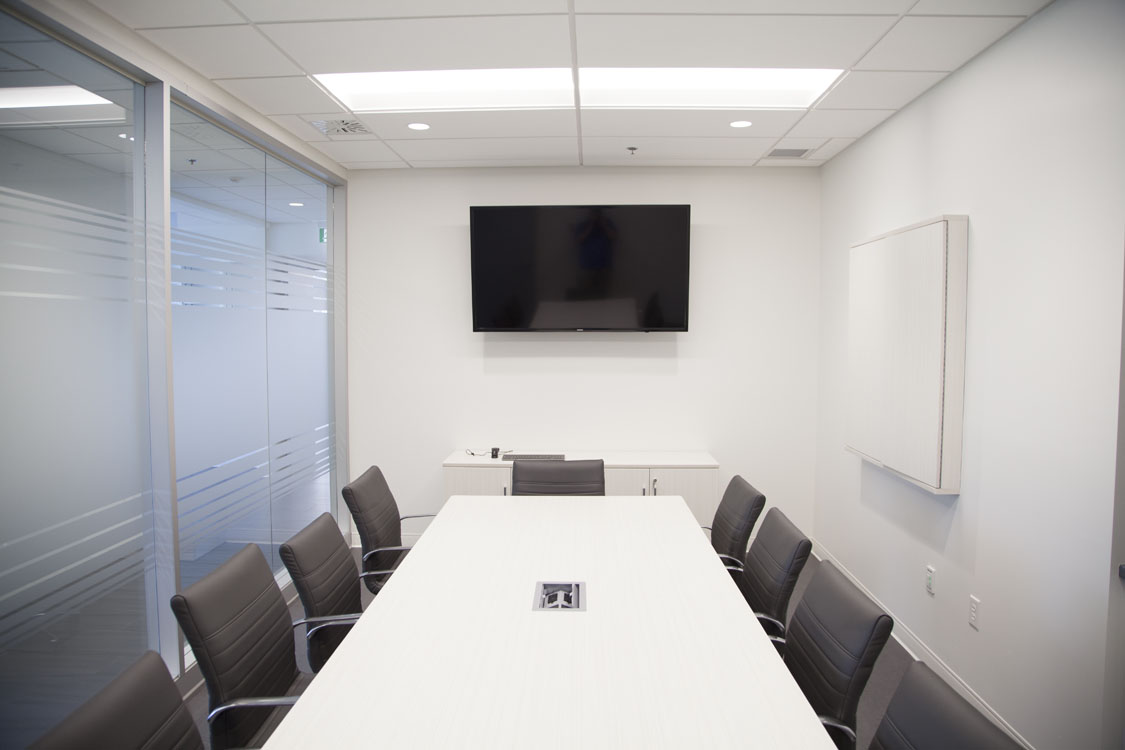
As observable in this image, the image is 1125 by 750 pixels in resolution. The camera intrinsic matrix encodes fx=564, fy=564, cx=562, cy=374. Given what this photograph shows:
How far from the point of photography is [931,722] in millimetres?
1265

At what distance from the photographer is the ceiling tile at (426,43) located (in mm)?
2449

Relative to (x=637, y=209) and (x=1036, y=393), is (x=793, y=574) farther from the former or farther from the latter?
(x=637, y=209)

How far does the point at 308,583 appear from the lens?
7.47 feet

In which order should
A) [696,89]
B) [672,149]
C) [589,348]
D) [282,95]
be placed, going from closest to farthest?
[282,95] < [696,89] < [672,149] < [589,348]

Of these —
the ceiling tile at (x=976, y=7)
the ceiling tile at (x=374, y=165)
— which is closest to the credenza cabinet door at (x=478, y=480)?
the ceiling tile at (x=374, y=165)

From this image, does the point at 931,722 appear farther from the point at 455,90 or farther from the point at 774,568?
the point at 455,90

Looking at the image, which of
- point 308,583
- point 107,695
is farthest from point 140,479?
point 107,695

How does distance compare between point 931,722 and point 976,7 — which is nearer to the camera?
point 931,722

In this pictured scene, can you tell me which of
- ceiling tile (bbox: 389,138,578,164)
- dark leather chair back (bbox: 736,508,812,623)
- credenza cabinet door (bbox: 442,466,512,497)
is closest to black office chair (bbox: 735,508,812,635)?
dark leather chair back (bbox: 736,508,812,623)

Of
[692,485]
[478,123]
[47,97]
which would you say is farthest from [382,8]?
[692,485]

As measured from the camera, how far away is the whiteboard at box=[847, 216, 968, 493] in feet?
9.16

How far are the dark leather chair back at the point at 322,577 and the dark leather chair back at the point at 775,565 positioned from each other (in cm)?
181

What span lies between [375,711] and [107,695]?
602mm

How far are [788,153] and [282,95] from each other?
3.38 meters
